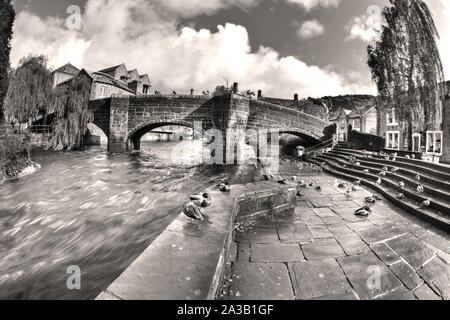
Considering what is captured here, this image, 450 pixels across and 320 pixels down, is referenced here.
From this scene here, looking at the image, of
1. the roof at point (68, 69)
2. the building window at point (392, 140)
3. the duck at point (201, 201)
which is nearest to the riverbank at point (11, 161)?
the duck at point (201, 201)

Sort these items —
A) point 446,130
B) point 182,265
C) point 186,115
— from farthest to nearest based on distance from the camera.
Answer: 1. point 186,115
2. point 446,130
3. point 182,265

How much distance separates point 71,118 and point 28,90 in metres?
6.39

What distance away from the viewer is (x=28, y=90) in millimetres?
20906

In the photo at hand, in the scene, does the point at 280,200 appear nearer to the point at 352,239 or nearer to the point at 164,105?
the point at 352,239

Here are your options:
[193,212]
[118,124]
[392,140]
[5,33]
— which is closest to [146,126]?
[118,124]

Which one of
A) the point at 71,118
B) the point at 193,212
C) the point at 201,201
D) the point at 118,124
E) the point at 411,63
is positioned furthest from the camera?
the point at 71,118

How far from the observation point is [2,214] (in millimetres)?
5582

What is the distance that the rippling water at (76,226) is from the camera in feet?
10.1

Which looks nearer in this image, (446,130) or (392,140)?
(446,130)

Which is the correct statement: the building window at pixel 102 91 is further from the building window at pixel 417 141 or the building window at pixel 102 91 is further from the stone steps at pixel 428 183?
the building window at pixel 417 141

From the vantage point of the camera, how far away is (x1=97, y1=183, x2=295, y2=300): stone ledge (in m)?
1.51

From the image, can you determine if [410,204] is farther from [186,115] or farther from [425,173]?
[186,115]
